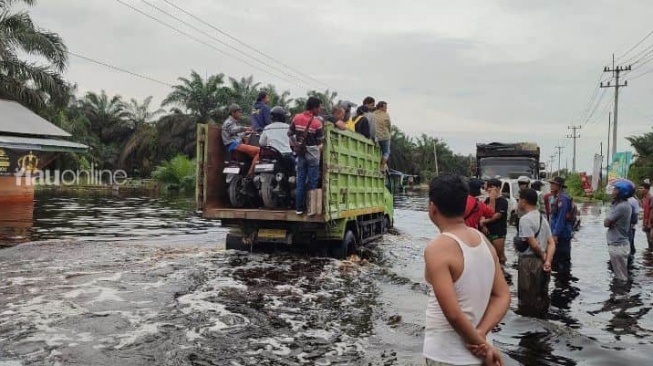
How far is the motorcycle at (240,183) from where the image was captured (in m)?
9.36

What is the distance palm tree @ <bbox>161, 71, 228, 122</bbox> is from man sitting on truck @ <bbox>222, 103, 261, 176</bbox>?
33866 mm

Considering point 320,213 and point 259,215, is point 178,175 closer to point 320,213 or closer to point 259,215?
point 259,215

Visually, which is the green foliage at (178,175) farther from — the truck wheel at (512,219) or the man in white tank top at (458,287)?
the man in white tank top at (458,287)

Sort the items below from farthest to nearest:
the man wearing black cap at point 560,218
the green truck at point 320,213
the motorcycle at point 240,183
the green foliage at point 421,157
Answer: the green foliage at point 421,157 → the motorcycle at point 240,183 → the green truck at point 320,213 → the man wearing black cap at point 560,218

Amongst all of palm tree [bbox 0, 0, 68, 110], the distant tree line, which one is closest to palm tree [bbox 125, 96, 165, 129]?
the distant tree line

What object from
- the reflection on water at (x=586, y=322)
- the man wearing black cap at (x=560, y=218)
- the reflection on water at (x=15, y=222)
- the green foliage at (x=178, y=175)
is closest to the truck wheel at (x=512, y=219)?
the reflection on water at (x=586, y=322)

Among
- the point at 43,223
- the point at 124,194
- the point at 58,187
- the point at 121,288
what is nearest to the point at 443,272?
the point at 121,288

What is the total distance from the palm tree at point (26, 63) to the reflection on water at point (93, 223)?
6863 millimetres

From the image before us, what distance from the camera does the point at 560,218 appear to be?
8180mm

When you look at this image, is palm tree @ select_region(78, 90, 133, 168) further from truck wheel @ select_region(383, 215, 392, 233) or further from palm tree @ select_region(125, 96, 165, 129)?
truck wheel @ select_region(383, 215, 392, 233)

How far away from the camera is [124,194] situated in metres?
32.0

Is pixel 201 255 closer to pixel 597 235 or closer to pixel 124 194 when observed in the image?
pixel 597 235

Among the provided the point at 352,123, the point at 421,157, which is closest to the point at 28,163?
the point at 352,123

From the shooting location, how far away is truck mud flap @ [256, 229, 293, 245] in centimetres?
891
